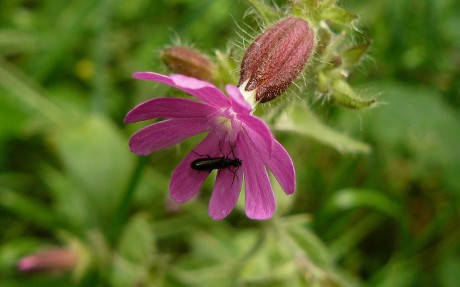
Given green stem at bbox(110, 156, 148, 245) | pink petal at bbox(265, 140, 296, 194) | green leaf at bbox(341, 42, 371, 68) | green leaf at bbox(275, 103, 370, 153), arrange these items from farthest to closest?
1. green stem at bbox(110, 156, 148, 245)
2. green leaf at bbox(275, 103, 370, 153)
3. green leaf at bbox(341, 42, 371, 68)
4. pink petal at bbox(265, 140, 296, 194)

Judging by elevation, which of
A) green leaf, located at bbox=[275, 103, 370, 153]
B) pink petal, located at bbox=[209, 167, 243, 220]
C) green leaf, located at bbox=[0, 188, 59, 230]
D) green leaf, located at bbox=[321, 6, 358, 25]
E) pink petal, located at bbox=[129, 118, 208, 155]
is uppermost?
green leaf, located at bbox=[321, 6, 358, 25]

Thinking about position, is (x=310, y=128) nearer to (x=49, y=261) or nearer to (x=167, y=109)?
(x=167, y=109)

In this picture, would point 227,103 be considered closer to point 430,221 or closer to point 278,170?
point 278,170

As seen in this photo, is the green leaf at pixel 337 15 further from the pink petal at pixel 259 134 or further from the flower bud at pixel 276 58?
the pink petal at pixel 259 134

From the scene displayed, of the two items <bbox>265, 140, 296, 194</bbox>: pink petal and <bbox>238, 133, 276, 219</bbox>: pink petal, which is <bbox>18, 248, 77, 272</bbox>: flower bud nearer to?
<bbox>238, 133, 276, 219</bbox>: pink petal

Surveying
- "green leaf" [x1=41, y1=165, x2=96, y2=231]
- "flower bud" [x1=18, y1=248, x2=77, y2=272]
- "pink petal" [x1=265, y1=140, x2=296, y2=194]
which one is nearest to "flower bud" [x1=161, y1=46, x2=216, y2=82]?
"pink petal" [x1=265, y1=140, x2=296, y2=194]

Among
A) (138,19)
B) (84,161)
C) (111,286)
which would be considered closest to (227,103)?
(111,286)

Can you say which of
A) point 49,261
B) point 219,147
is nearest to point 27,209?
point 49,261
